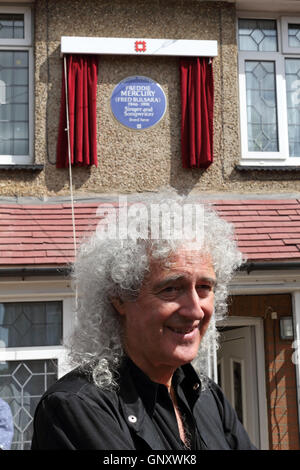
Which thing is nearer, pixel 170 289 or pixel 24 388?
pixel 170 289

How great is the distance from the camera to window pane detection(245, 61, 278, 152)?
7277 millimetres

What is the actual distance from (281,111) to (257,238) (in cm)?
204

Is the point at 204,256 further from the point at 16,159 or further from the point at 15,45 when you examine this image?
the point at 15,45

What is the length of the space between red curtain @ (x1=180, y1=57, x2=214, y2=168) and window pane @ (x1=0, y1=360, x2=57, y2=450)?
278cm

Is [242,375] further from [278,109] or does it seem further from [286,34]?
[286,34]

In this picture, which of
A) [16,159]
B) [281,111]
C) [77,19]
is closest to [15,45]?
[77,19]

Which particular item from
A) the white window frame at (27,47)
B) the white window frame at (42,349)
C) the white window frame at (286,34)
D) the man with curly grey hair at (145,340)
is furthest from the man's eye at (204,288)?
the white window frame at (286,34)

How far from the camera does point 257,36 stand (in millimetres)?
7465

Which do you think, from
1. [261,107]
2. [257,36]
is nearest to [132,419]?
[261,107]

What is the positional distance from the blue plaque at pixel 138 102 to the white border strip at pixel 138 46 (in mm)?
330

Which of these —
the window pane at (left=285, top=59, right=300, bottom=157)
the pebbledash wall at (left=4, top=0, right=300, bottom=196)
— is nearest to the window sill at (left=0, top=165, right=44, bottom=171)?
the pebbledash wall at (left=4, top=0, right=300, bottom=196)

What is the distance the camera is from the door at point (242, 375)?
7.15 metres

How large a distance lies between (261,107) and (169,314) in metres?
5.88

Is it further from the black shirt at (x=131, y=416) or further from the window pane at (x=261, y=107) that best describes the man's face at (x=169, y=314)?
the window pane at (x=261, y=107)
